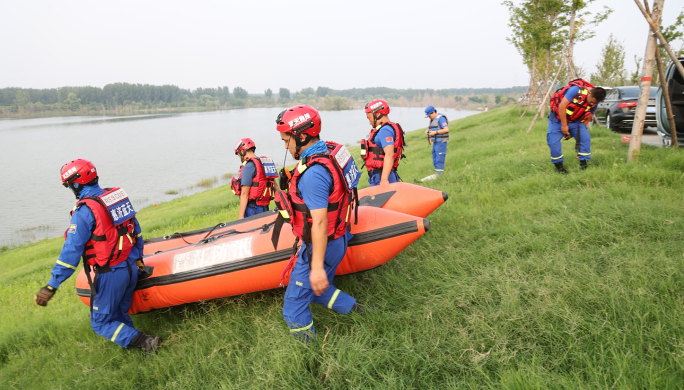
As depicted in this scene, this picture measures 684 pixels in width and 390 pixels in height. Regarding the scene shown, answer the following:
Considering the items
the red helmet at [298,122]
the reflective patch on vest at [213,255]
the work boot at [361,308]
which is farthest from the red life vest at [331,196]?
the reflective patch on vest at [213,255]

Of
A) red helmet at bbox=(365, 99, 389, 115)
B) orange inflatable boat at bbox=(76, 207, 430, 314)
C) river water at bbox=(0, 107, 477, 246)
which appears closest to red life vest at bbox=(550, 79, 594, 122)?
red helmet at bbox=(365, 99, 389, 115)

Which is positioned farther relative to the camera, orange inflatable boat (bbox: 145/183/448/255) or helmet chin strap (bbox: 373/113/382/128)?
helmet chin strap (bbox: 373/113/382/128)

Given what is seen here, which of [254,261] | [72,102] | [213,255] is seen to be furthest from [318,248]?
[72,102]

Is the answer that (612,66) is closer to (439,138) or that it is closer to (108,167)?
(439,138)

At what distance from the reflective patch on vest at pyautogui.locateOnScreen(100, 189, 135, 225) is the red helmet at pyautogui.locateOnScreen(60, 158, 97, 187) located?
27cm

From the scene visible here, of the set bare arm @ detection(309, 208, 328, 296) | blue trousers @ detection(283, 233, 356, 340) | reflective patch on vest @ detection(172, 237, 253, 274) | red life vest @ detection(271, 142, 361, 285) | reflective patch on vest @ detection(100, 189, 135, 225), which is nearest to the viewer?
bare arm @ detection(309, 208, 328, 296)

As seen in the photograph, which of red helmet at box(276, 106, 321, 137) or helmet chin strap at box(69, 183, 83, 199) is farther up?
red helmet at box(276, 106, 321, 137)

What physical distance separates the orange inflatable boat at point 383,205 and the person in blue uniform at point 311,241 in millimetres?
1686

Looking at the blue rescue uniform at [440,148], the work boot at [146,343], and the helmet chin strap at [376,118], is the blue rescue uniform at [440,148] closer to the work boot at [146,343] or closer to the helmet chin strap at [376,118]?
the helmet chin strap at [376,118]

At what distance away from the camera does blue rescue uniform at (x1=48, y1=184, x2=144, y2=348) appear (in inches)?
118

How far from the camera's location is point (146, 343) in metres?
3.27

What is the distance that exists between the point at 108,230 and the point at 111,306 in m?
0.69

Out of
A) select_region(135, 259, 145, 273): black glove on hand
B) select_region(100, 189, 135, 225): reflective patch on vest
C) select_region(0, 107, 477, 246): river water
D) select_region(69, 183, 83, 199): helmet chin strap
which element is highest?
select_region(69, 183, 83, 199): helmet chin strap

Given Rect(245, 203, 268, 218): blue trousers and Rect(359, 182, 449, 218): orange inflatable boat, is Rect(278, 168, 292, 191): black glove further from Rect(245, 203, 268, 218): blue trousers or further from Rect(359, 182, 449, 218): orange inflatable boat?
Rect(245, 203, 268, 218): blue trousers
